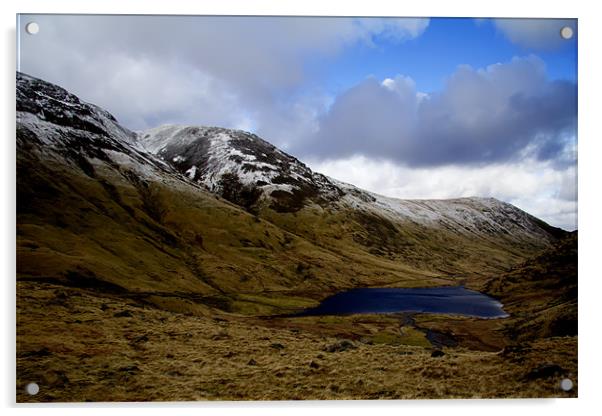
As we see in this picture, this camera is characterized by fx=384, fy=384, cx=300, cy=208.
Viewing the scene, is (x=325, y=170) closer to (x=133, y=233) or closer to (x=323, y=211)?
(x=133, y=233)

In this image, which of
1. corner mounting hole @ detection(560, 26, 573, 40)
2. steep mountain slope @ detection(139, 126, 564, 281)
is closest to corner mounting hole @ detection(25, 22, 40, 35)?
corner mounting hole @ detection(560, 26, 573, 40)

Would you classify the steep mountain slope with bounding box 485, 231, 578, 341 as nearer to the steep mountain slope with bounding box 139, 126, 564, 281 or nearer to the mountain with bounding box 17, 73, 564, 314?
the mountain with bounding box 17, 73, 564, 314

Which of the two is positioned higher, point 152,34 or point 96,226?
point 152,34

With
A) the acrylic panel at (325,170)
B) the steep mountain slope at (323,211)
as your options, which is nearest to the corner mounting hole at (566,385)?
the acrylic panel at (325,170)

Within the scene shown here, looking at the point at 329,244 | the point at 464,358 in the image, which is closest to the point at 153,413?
the point at 464,358

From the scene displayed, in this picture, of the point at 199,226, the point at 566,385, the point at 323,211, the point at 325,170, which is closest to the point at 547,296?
the point at 566,385

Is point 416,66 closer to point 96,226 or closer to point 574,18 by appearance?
point 574,18
